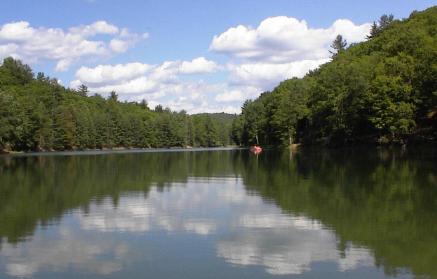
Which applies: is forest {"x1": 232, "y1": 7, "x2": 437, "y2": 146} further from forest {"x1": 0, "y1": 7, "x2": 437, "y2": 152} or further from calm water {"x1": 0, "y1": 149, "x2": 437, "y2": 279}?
calm water {"x1": 0, "y1": 149, "x2": 437, "y2": 279}

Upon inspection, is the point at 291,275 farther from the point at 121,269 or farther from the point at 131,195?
the point at 131,195

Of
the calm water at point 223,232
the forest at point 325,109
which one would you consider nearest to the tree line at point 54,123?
the forest at point 325,109

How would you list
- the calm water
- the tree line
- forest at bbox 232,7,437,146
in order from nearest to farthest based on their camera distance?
the calm water
forest at bbox 232,7,437,146
the tree line

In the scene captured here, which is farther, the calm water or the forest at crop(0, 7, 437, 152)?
the forest at crop(0, 7, 437, 152)

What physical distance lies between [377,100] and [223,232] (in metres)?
62.0

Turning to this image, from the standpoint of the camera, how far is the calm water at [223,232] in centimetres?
1077

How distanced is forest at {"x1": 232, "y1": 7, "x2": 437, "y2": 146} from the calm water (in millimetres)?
44985

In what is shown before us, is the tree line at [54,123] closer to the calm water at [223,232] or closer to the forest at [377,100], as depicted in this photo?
the forest at [377,100]

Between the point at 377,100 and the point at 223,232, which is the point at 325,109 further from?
the point at 223,232

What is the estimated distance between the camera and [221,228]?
15367 mm

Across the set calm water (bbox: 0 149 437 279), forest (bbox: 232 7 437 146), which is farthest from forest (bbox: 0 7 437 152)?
calm water (bbox: 0 149 437 279)

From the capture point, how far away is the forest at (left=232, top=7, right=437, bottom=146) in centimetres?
6812

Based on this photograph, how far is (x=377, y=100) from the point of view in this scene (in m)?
72.1

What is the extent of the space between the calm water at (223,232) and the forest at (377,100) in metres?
45.0
